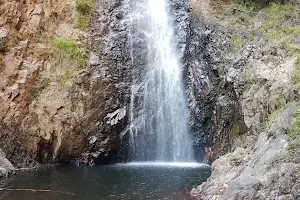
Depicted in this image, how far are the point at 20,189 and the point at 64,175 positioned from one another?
2.58 meters

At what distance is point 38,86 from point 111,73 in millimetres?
3515

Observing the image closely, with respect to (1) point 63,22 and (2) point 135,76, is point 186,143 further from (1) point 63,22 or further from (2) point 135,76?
(1) point 63,22

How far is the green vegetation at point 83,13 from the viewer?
18531 millimetres

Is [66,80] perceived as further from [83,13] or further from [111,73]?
[83,13]

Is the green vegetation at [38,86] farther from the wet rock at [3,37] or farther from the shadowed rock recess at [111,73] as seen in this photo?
the wet rock at [3,37]

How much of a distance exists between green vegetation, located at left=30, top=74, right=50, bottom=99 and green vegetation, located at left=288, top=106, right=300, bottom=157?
1146cm

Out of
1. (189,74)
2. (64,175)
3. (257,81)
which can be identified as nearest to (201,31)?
(189,74)

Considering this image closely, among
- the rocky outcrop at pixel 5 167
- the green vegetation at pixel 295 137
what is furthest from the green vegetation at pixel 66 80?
the green vegetation at pixel 295 137

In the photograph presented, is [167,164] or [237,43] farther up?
Result: [237,43]

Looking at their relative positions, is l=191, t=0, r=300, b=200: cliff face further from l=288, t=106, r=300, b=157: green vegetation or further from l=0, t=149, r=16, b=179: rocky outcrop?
l=0, t=149, r=16, b=179: rocky outcrop

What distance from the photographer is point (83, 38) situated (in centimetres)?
1808

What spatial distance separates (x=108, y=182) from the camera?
12.4 meters

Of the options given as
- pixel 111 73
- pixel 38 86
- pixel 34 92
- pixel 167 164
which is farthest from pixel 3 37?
pixel 167 164

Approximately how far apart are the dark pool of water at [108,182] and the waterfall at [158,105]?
1296 millimetres
